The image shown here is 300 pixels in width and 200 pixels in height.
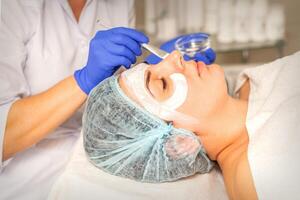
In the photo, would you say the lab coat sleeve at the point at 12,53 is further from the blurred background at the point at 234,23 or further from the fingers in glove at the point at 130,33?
the blurred background at the point at 234,23

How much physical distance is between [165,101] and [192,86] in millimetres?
109

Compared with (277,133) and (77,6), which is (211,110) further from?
(77,6)

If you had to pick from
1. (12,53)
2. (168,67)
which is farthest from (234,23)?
(12,53)

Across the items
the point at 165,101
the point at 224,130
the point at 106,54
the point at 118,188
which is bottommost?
the point at 118,188

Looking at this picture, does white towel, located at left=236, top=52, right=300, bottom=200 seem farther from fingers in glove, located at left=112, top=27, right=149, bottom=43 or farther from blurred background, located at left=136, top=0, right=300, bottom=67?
Result: blurred background, located at left=136, top=0, right=300, bottom=67

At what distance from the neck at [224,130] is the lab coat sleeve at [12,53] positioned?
615 millimetres

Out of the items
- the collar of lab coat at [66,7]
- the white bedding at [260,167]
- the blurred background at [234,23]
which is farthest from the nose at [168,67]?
the blurred background at [234,23]

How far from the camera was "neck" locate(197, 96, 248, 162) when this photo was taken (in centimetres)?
105

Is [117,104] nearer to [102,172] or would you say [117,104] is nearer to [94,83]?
[94,83]

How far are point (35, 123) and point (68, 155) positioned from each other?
292 mm

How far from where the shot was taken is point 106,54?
3.36ft

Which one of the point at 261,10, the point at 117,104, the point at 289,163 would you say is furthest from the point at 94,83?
the point at 261,10

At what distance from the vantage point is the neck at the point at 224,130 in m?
1.05

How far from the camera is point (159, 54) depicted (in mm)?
1117
